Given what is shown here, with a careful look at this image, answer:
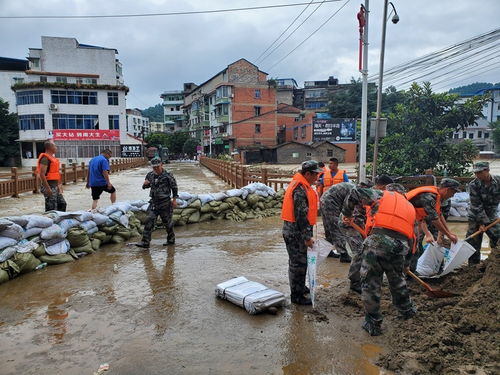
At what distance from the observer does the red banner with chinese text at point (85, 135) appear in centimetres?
3728

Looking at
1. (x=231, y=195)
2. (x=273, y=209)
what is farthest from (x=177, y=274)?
(x=273, y=209)

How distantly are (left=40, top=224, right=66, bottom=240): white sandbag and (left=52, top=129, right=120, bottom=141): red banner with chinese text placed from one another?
117 ft

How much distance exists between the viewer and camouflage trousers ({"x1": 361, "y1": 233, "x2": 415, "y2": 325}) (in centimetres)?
306

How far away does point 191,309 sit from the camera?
3729mm

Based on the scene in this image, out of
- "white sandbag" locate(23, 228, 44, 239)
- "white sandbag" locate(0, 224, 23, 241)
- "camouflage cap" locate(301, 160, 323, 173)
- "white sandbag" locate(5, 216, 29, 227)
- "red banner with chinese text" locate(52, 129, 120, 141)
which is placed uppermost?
"red banner with chinese text" locate(52, 129, 120, 141)

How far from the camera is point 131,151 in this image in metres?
39.4

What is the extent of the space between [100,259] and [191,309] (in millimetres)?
2418

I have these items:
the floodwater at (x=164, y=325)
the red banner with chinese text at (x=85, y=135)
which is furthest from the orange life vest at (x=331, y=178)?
the red banner with chinese text at (x=85, y=135)

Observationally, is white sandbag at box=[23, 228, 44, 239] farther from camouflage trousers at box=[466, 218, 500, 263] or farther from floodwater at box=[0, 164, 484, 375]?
camouflage trousers at box=[466, 218, 500, 263]

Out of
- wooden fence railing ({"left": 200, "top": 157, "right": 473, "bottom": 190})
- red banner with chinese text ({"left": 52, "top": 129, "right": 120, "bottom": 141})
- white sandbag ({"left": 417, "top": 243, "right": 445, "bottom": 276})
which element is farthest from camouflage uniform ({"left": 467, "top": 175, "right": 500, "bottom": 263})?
red banner with chinese text ({"left": 52, "top": 129, "right": 120, "bottom": 141})

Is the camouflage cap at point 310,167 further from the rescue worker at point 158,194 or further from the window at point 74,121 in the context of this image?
the window at point 74,121

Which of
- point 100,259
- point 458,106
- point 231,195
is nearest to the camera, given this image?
point 100,259

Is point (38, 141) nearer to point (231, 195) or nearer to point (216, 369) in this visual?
point (231, 195)

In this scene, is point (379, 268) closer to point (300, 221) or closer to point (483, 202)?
point (300, 221)
